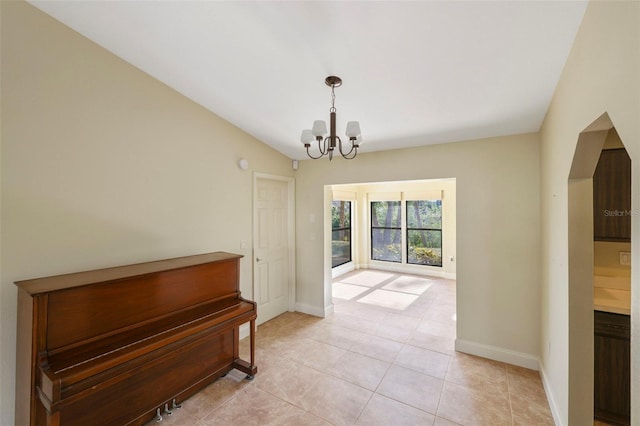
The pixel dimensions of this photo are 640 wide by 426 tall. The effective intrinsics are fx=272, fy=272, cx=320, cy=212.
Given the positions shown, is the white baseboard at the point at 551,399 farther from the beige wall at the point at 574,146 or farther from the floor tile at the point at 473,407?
the floor tile at the point at 473,407

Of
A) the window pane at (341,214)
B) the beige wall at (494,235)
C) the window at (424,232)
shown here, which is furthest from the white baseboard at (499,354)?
the window pane at (341,214)

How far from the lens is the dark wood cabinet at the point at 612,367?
6.41ft

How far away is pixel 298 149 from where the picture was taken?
12.7ft

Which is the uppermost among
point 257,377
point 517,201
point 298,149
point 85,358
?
point 298,149

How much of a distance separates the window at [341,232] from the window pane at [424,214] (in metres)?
1.57

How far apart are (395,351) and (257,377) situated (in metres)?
1.57

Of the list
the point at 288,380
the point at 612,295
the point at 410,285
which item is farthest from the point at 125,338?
the point at 410,285

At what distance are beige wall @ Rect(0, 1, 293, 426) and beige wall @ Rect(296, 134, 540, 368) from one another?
2550 millimetres

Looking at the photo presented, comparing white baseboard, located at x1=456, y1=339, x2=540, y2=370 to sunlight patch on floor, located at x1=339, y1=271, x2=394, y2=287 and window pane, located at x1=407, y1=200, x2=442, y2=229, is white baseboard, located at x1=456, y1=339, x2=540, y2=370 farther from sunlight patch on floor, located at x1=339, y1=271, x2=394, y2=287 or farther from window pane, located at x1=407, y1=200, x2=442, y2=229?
window pane, located at x1=407, y1=200, x2=442, y2=229

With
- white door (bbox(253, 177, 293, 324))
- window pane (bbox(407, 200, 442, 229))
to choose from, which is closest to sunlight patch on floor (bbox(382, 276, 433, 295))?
window pane (bbox(407, 200, 442, 229))

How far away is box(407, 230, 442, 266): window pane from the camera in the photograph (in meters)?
6.66

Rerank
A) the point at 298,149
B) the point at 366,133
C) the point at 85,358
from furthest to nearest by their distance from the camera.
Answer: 1. the point at 298,149
2. the point at 366,133
3. the point at 85,358

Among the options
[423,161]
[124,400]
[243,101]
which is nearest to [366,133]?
[423,161]

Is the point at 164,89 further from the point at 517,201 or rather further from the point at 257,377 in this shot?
the point at 517,201
